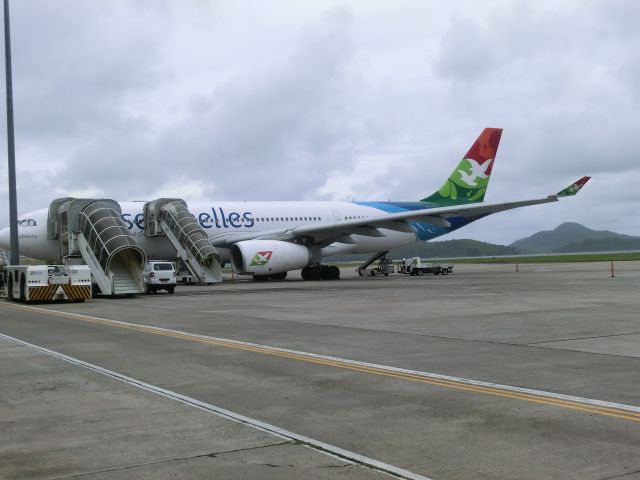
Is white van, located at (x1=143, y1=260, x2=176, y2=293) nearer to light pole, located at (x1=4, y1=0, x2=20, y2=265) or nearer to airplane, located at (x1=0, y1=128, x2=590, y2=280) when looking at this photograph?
airplane, located at (x1=0, y1=128, x2=590, y2=280)

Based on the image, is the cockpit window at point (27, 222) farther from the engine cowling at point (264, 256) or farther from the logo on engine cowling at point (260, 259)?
the logo on engine cowling at point (260, 259)

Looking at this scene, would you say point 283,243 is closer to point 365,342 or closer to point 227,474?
point 365,342

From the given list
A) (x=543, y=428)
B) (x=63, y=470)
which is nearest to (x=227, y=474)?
(x=63, y=470)

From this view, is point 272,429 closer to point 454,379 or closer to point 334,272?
point 454,379

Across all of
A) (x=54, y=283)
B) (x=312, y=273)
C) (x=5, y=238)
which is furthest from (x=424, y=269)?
(x=54, y=283)

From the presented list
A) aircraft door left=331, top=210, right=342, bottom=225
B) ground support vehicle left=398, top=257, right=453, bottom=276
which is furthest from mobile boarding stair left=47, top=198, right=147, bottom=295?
ground support vehicle left=398, top=257, right=453, bottom=276

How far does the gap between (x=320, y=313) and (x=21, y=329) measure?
714 cm

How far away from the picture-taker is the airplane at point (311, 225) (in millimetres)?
31609

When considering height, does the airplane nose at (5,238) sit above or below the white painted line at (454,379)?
above

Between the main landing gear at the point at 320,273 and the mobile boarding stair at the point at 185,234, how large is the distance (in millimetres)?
8007

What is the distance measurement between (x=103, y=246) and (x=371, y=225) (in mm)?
13178

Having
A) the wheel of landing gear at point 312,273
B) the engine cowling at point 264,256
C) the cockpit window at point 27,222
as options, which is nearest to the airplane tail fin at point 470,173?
the wheel of landing gear at point 312,273

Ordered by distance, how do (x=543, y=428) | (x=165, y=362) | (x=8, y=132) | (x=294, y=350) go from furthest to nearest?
(x=8, y=132) → (x=294, y=350) → (x=165, y=362) → (x=543, y=428)

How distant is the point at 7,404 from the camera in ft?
24.3
